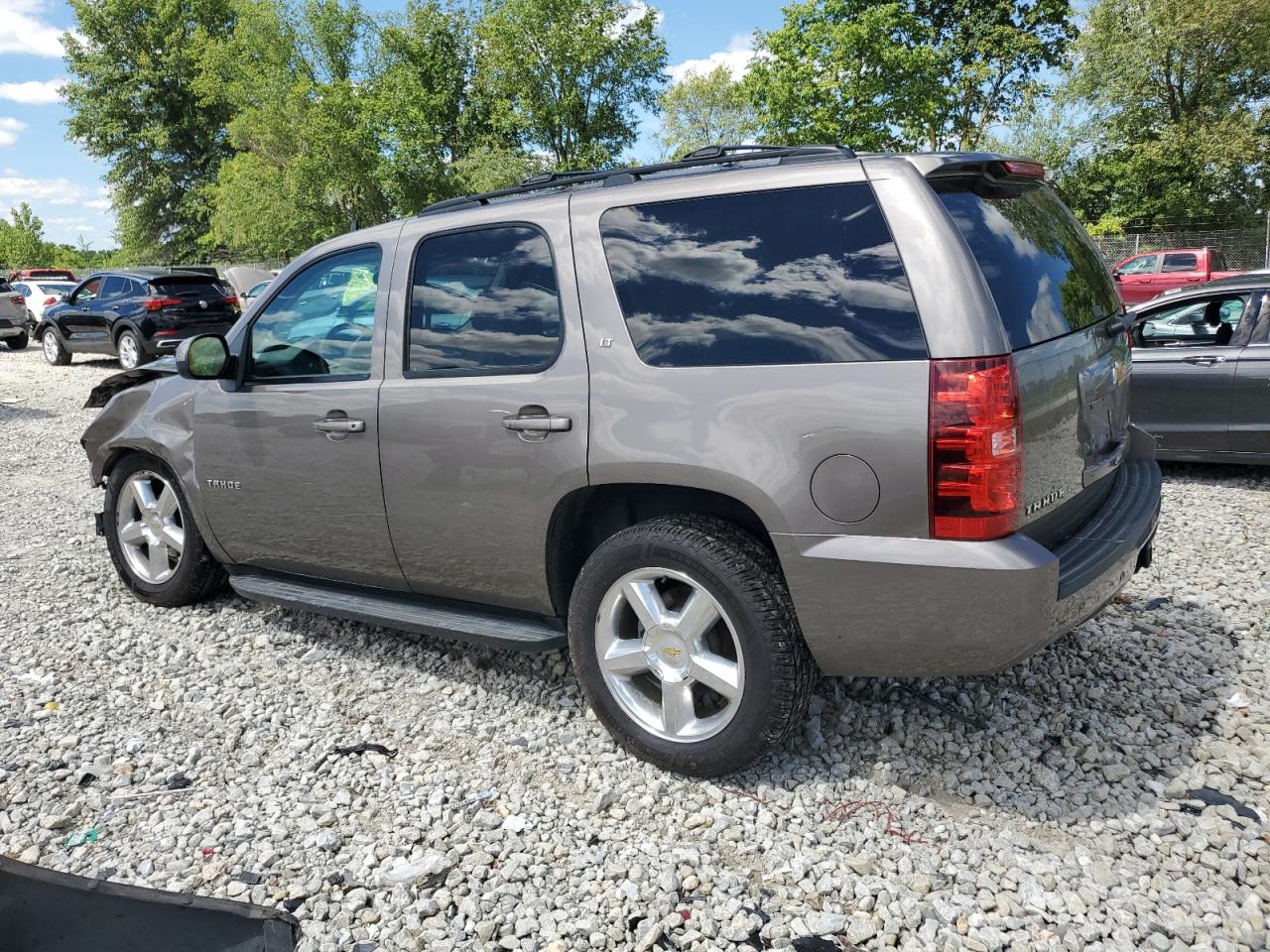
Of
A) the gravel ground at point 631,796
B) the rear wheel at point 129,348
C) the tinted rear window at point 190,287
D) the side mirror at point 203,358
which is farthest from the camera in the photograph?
the rear wheel at point 129,348

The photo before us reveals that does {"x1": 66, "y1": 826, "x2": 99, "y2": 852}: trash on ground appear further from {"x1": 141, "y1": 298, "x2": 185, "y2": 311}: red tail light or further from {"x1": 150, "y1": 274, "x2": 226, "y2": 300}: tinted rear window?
{"x1": 150, "y1": 274, "x2": 226, "y2": 300}: tinted rear window

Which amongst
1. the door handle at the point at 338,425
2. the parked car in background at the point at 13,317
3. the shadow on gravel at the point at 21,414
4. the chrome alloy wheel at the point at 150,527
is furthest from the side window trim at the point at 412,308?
the parked car in background at the point at 13,317

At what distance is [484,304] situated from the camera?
3.37 metres

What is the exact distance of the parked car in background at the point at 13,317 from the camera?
2119cm

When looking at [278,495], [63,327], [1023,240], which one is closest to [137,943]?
[278,495]

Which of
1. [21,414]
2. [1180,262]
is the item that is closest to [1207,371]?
[21,414]

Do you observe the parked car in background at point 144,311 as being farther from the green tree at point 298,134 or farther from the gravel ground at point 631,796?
the green tree at point 298,134

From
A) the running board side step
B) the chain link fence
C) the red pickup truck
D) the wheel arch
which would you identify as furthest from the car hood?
the chain link fence

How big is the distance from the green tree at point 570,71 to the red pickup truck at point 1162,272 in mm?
23097

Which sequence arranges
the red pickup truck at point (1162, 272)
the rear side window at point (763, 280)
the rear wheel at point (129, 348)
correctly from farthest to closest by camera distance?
the red pickup truck at point (1162, 272), the rear wheel at point (129, 348), the rear side window at point (763, 280)

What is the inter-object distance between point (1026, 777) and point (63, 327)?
19700 mm

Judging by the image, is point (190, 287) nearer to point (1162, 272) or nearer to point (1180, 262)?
point (1162, 272)

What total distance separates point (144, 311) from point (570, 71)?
94.3ft

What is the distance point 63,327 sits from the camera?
1805 centimetres
